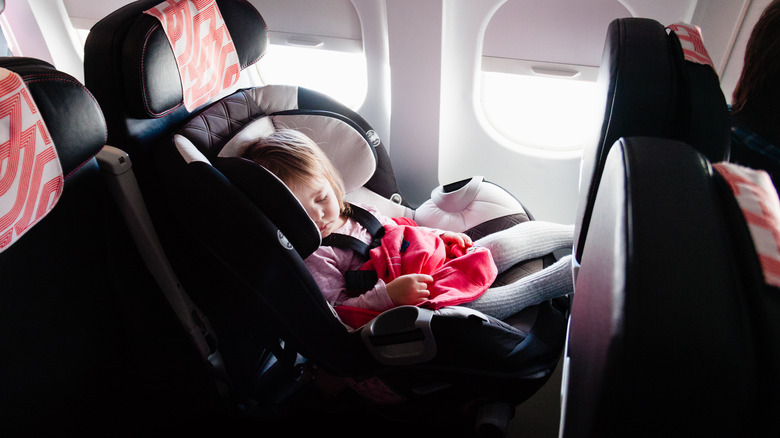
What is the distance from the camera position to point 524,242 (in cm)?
144

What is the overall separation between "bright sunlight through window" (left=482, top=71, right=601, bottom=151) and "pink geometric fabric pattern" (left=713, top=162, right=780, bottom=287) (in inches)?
52.0

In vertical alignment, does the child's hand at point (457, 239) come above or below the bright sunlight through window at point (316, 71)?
below

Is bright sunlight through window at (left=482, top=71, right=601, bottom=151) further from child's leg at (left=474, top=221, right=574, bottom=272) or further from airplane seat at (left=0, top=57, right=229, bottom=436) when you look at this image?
airplane seat at (left=0, top=57, right=229, bottom=436)

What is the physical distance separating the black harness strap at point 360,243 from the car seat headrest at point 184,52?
53 centimetres

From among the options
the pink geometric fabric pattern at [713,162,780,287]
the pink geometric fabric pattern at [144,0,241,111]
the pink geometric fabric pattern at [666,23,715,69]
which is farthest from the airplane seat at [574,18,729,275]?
the pink geometric fabric pattern at [144,0,241,111]

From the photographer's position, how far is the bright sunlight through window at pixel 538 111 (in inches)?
73.9

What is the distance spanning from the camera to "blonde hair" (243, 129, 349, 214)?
4.17ft

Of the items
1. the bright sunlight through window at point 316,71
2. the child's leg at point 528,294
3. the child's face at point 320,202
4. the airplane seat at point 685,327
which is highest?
the airplane seat at point 685,327

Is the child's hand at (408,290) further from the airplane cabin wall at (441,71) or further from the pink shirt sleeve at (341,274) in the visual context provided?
the airplane cabin wall at (441,71)

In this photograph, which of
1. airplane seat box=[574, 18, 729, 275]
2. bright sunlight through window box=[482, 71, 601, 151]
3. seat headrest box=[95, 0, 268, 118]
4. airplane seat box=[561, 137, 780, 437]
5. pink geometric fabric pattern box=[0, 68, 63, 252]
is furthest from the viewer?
bright sunlight through window box=[482, 71, 601, 151]

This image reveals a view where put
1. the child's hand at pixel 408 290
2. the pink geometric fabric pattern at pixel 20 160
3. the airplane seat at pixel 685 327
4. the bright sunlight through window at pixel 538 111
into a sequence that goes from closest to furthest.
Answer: the airplane seat at pixel 685 327 < the pink geometric fabric pattern at pixel 20 160 < the child's hand at pixel 408 290 < the bright sunlight through window at pixel 538 111

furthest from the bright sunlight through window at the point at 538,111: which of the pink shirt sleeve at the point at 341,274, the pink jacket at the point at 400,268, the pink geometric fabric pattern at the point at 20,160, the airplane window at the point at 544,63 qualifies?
the pink geometric fabric pattern at the point at 20,160

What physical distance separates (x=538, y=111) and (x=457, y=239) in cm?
82

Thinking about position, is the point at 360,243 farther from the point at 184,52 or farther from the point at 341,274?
the point at 184,52
